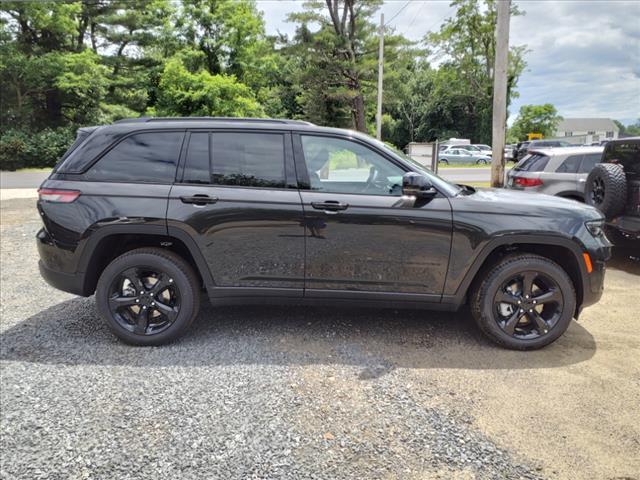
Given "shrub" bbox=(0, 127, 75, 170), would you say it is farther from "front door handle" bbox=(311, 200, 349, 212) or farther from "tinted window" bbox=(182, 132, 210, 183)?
"front door handle" bbox=(311, 200, 349, 212)

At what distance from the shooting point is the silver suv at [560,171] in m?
7.47

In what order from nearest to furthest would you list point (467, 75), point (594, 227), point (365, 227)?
point (365, 227) → point (594, 227) → point (467, 75)

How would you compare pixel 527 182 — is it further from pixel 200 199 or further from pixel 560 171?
pixel 200 199

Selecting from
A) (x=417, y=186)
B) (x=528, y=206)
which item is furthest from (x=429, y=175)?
(x=528, y=206)

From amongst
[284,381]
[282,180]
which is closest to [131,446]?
[284,381]

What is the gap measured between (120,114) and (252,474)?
100 feet

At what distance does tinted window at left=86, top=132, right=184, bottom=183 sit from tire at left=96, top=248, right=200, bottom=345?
0.61m

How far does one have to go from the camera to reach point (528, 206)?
3.56m

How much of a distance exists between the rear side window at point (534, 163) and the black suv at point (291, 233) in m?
4.56

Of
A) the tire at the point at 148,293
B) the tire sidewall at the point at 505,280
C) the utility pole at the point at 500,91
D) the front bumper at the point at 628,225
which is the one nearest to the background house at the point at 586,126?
the utility pole at the point at 500,91

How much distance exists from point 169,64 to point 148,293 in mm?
27764

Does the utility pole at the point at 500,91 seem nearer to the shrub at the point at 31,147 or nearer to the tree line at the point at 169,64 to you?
the tree line at the point at 169,64

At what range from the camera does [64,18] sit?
27625 millimetres

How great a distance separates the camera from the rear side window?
7883mm
